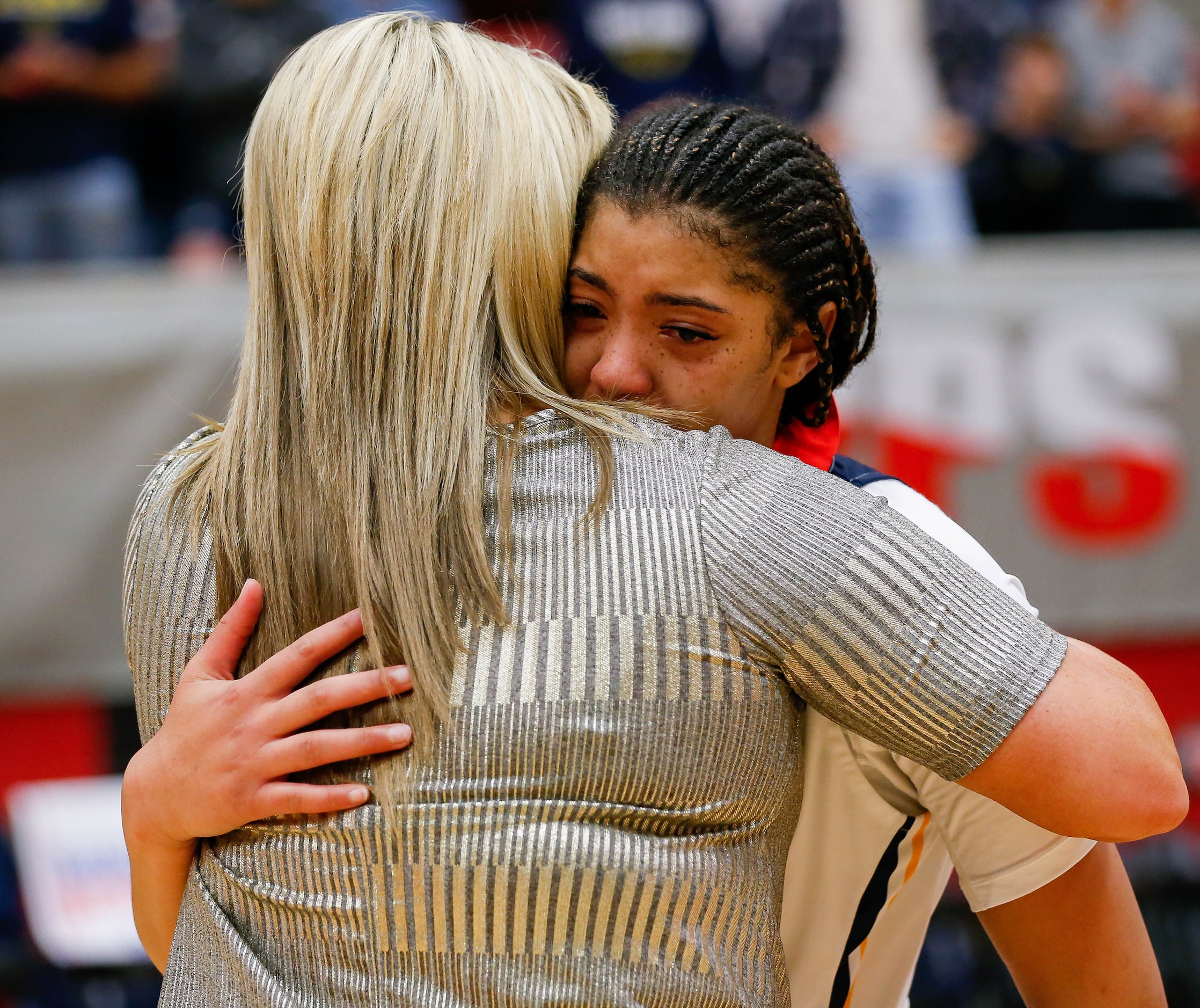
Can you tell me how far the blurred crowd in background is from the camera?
435 centimetres

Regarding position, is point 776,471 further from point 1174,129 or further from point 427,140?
point 1174,129

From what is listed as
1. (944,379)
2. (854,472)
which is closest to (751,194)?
(854,472)

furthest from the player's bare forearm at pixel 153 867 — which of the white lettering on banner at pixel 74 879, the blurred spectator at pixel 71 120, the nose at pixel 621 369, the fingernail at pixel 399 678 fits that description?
the blurred spectator at pixel 71 120

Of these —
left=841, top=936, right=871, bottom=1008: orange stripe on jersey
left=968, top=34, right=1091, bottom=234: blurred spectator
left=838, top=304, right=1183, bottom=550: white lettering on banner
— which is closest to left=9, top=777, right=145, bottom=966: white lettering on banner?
left=838, top=304, right=1183, bottom=550: white lettering on banner

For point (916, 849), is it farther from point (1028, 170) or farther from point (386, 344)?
point (1028, 170)

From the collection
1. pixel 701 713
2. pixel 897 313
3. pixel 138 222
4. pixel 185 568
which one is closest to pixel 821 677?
pixel 701 713

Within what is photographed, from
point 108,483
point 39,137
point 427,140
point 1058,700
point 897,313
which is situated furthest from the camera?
point 39,137

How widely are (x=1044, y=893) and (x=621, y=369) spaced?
720 mm

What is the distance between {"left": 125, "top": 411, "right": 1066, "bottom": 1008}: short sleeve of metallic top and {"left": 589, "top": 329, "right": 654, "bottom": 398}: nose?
25cm

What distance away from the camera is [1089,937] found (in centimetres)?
140

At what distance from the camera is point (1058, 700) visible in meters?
1.11

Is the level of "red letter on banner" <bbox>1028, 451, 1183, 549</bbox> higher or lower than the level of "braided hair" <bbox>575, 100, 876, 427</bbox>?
lower

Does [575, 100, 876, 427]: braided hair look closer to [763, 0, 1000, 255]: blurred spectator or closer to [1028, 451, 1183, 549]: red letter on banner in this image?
[1028, 451, 1183, 549]: red letter on banner

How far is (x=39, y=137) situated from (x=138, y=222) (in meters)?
0.41
